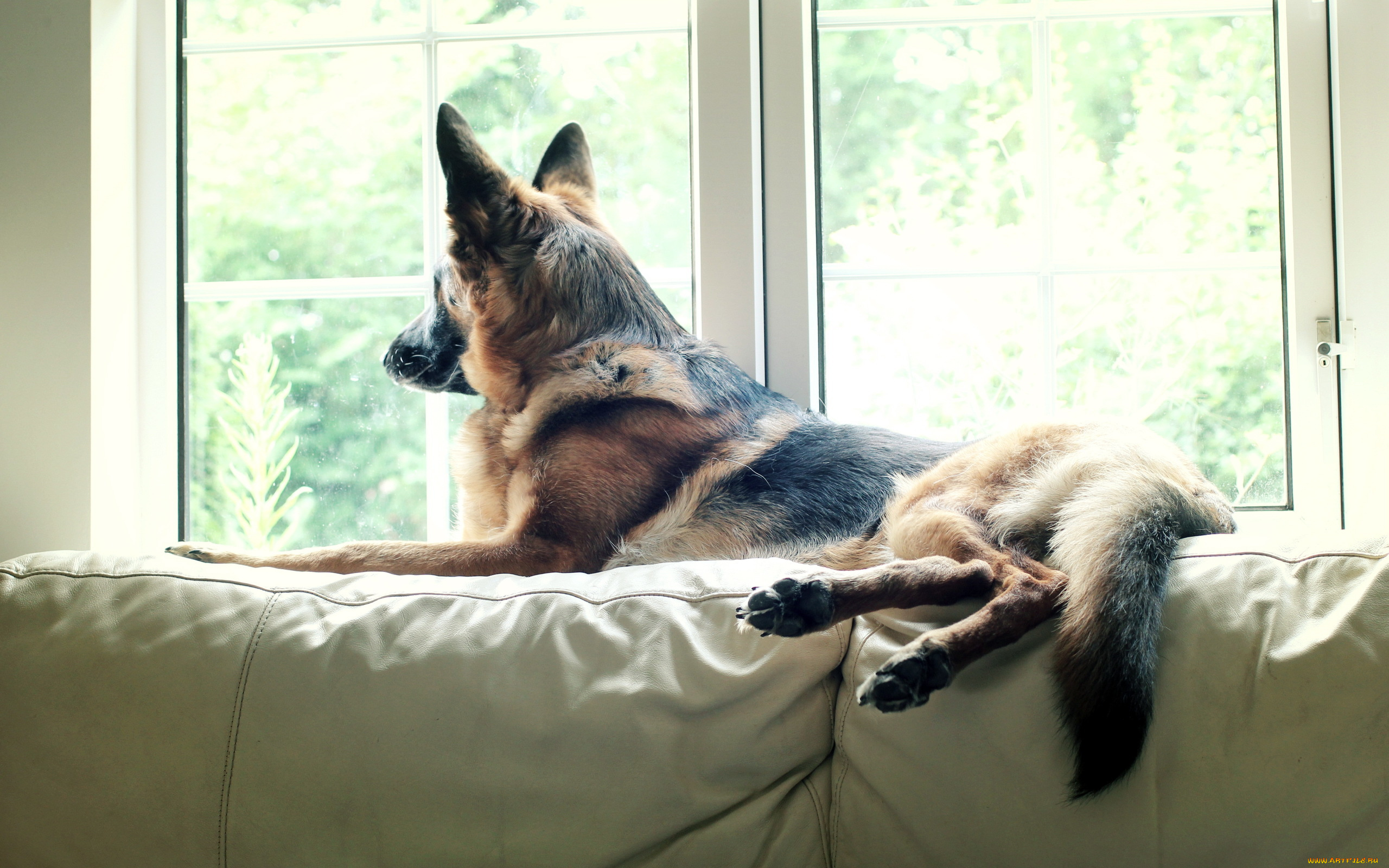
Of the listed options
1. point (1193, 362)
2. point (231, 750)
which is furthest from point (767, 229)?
point (231, 750)

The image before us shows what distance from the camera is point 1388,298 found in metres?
1.69

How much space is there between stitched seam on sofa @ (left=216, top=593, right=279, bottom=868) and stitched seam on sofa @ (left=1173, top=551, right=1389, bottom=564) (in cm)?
115

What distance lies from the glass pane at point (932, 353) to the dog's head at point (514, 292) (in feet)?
1.57

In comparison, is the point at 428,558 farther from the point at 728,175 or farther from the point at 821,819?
the point at 728,175

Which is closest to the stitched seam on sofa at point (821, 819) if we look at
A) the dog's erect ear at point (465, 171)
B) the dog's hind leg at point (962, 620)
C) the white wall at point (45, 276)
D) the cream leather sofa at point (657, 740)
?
the cream leather sofa at point (657, 740)

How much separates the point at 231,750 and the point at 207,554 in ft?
1.64

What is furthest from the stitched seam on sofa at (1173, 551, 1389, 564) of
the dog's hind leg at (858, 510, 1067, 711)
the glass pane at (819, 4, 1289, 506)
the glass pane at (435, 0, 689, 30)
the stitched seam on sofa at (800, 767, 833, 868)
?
the glass pane at (435, 0, 689, 30)

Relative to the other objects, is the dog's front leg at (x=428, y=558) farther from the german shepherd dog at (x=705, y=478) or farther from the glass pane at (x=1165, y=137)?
the glass pane at (x=1165, y=137)

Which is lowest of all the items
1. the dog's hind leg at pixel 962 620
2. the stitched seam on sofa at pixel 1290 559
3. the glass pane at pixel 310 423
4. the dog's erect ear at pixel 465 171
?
the dog's hind leg at pixel 962 620

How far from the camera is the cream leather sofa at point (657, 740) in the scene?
31.9 inches

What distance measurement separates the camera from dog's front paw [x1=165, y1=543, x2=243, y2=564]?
4.26 feet

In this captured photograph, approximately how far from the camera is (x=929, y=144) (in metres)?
1.85

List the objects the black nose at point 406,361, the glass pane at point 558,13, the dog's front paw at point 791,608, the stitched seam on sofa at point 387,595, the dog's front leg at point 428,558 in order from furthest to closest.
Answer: the glass pane at point 558,13 < the black nose at point 406,361 < the dog's front leg at point 428,558 < the stitched seam on sofa at point 387,595 < the dog's front paw at point 791,608

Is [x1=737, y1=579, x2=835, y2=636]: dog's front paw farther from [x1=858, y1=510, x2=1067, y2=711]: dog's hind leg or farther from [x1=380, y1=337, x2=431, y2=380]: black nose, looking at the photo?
[x1=380, y1=337, x2=431, y2=380]: black nose
